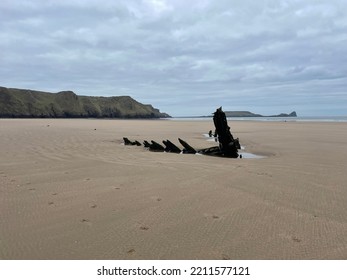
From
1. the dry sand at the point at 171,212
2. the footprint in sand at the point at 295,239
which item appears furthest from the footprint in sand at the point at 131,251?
the footprint in sand at the point at 295,239

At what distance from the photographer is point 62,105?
132125 mm

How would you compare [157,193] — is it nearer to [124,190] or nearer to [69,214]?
[124,190]

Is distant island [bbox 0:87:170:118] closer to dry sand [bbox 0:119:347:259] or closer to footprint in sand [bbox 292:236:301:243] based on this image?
dry sand [bbox 0:119:347:259]

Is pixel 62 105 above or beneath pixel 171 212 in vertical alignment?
above

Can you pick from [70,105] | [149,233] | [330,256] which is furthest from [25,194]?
[70,105]

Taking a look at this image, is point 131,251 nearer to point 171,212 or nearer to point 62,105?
point 171,212

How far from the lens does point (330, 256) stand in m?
3.47

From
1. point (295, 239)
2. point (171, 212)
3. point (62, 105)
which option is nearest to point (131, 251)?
point (171, 212)

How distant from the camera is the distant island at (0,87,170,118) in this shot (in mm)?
114438

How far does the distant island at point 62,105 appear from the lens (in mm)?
114438

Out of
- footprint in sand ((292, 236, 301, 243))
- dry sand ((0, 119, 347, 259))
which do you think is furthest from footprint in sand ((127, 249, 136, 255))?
footprint in sand ((292, 236, 301, 243))

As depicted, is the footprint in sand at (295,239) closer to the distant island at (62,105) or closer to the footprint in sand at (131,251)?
the footprint in sand at (131,251)
